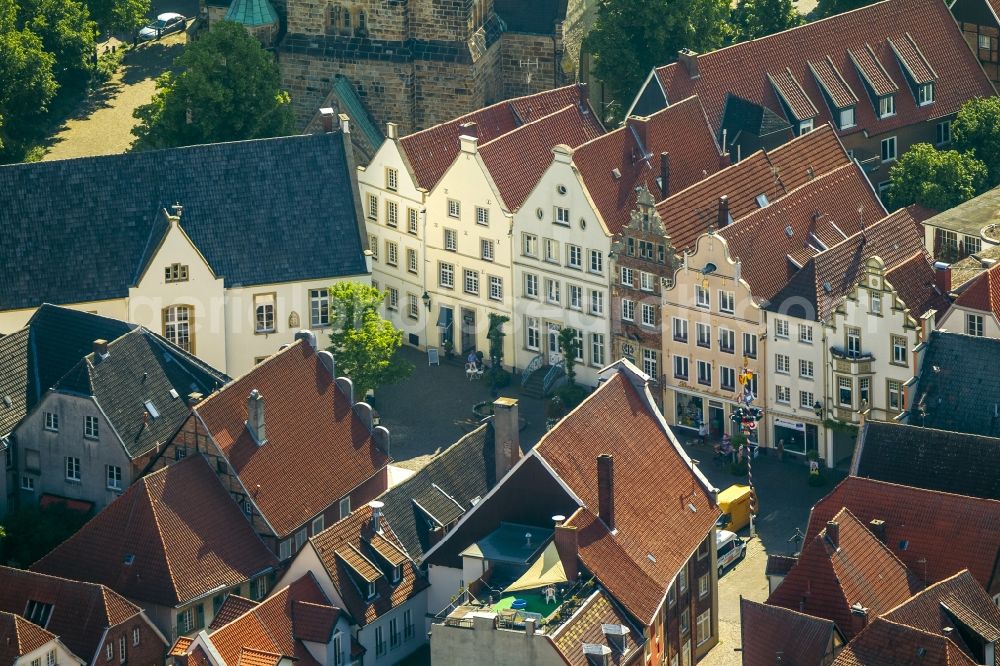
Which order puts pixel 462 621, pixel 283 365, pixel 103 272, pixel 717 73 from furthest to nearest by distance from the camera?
pixel 717 73 → pixel 103 272 → pixel 283 365 → pixel 462 621

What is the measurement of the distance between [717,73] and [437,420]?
→ 94.8 ft

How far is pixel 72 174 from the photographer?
17350 centimetres

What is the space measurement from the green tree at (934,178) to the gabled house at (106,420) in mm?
44795

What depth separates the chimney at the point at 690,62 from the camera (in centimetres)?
18812

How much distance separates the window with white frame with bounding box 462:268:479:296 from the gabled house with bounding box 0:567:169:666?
39.1 metres

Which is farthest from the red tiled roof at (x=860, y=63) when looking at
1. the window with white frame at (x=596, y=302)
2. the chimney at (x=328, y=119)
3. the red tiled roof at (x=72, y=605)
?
the red tiled roof at (x=72, y=605)

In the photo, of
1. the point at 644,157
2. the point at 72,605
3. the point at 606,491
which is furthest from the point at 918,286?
the point at 72,605

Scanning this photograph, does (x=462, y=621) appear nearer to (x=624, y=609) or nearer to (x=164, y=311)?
(x=624, y=609)

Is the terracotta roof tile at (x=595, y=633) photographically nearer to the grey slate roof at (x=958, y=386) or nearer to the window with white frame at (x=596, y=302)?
the grey slate roof at (x=958, y=386)

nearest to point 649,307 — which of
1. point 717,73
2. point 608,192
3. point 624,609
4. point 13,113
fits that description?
point 608,192

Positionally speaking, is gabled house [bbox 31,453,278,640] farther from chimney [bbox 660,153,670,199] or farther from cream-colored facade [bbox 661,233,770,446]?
chimney [bbox 660,153,670,199]

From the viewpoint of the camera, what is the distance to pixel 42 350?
16375cm

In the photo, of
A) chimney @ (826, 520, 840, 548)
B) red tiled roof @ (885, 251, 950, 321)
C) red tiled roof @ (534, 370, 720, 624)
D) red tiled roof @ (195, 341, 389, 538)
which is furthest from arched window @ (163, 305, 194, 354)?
chimney @ (826, 520, 840, 548)

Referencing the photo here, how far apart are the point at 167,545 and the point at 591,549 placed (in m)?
19.2
